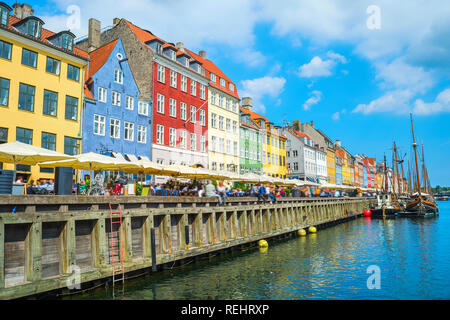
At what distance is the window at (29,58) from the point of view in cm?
2690

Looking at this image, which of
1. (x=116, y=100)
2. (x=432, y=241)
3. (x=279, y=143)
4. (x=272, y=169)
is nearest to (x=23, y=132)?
(x=116, y=100)

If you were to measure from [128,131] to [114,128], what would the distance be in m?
1.75

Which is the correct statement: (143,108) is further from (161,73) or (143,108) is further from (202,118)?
(202,118)

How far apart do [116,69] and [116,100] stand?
3083mm

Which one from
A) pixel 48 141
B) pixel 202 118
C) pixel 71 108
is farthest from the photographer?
pixel 202 118

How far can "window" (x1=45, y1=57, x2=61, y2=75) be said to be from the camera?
2864 cm

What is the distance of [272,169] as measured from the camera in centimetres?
6638

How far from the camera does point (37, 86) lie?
1086 inches

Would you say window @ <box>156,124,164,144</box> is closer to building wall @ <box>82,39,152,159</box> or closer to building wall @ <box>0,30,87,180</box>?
building wall @ <box>82,39,152,159</box>

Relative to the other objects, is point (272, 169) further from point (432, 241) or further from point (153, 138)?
point (432, 241)

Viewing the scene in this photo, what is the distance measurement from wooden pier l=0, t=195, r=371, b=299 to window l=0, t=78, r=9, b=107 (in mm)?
16023

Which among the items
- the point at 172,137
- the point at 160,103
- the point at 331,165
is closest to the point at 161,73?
the point at 160,103

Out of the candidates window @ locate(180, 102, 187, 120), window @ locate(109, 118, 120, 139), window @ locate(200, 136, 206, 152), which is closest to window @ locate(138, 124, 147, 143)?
window @ locate(109, 118, 120, 139)
